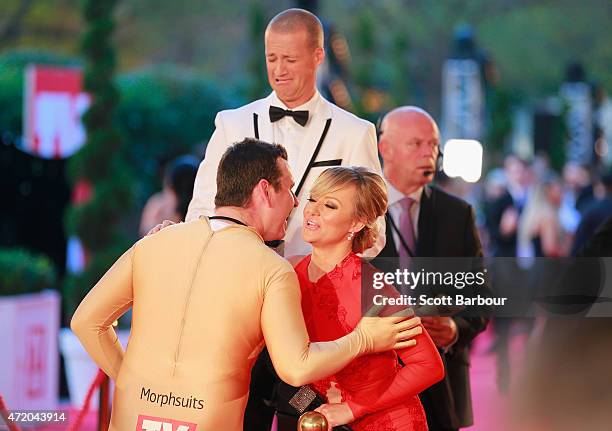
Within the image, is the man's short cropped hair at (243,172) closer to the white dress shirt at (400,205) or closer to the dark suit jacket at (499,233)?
the white dress shirt at (400,205)

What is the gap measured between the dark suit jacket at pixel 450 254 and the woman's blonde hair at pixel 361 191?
81 cm

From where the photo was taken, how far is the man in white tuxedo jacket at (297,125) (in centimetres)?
393

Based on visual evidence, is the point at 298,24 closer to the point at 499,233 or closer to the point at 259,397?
the point at 259,397

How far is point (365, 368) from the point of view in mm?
3295

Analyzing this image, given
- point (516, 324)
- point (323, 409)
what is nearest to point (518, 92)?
point (516, 324)

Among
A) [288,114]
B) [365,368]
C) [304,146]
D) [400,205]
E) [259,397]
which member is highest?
[288,114]

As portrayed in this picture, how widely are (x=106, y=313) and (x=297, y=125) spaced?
1.07 m

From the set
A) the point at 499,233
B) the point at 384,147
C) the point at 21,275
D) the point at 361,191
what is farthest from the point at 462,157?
the point at 499,233

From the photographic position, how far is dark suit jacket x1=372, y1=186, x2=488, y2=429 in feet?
14.0

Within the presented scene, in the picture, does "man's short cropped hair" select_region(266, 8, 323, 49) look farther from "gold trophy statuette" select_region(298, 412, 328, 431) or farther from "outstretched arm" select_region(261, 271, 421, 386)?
"gold trophy statuette" select_region(298, 412, 328, 431)

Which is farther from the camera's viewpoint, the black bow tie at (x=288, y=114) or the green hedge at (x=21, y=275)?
the green hedge at (x=21, y=275)

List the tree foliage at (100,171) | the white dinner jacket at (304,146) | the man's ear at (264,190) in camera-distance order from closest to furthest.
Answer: the man's ear at (264,190), the white dinner jacket at (304,146), the tree foliage at (100,171)

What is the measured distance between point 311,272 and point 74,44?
13577 mm
